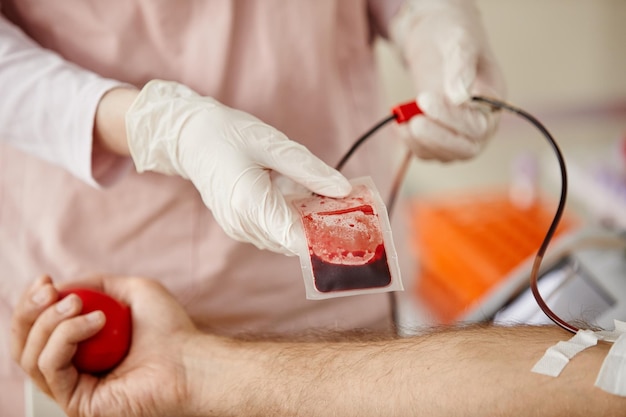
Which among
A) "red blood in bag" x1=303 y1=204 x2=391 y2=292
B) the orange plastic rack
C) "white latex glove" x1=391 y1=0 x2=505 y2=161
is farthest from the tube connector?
the orange plastic rack

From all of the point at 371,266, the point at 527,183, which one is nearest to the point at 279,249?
the point at 371,266

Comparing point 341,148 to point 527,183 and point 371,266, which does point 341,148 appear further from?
point 527,183

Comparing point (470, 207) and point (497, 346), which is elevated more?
point (497, 346)

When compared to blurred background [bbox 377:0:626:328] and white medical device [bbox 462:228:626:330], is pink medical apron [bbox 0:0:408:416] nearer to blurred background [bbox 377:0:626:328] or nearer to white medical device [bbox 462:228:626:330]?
white medical device [bbox 462:228:626:330]

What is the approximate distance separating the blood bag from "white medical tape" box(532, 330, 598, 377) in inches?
7.9

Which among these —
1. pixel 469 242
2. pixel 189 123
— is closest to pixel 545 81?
pixel 469 242

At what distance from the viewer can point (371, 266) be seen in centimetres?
86

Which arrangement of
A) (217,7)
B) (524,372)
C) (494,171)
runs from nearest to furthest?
(524,372), (217,7), (494,171)

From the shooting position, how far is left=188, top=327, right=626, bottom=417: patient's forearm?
774 mm

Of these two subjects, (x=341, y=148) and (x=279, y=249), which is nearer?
(x=279, y=249)

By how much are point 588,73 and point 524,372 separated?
3.60 m

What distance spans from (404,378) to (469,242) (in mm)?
1165

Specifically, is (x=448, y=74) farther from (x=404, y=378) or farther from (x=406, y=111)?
(x=404, y=378)

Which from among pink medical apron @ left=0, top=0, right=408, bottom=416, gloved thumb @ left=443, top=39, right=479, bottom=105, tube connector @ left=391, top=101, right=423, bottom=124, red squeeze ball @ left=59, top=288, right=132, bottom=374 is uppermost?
gloved thumb @ left=443, top=39, right=479, bottom=105
